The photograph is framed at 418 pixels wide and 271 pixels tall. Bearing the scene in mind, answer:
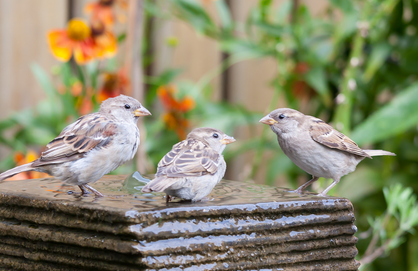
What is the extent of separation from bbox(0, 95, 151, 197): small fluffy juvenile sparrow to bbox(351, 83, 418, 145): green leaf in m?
0.93

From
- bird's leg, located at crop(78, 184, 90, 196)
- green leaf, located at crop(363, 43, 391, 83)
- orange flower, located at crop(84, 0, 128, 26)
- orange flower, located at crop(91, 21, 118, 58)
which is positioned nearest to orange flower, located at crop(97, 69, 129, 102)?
orange flower, located at crop(91, 21, 118, 58)

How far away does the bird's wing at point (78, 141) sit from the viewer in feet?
3.86

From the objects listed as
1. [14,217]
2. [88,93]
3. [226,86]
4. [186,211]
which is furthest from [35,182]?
[226,86]

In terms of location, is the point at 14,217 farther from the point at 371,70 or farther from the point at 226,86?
the point at 226,86

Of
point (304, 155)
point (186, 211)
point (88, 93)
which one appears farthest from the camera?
point (88, 93)

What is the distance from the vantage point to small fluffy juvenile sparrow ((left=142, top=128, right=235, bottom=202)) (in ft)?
3.24

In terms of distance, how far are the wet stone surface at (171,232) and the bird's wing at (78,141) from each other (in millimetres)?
101

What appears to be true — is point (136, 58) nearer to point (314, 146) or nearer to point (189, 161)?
point (314, 146)

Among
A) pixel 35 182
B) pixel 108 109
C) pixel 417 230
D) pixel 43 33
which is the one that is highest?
pixel 43 33

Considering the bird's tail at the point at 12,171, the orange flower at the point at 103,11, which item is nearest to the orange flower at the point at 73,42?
the orange flower at the point at 103,11

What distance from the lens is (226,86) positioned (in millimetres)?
3076

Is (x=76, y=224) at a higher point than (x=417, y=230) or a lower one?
higher

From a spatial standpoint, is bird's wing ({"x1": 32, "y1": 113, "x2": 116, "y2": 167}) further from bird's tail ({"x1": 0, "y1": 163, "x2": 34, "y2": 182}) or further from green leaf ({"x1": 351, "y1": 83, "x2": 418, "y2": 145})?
green leaf ({"x1": 351, "y1": 83, "x2": 418, "y2": 145})

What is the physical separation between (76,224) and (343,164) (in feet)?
2.69
